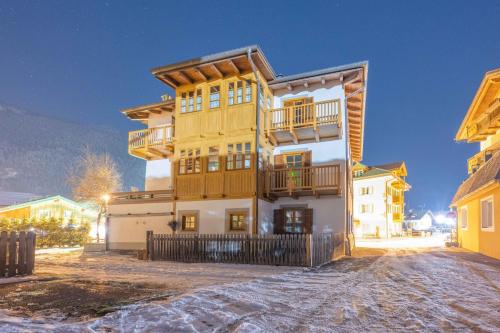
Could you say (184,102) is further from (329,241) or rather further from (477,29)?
(477,29)

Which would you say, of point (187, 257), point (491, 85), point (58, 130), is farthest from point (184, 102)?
point (58, 130)

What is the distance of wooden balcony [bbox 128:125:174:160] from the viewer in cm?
2243

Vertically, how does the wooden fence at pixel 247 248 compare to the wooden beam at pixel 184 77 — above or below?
below

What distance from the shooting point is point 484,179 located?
1661cm

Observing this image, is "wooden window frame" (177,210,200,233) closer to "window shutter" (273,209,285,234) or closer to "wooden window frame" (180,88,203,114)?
"window shutter" (273,209,285,234)

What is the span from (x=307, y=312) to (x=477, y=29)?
9341 inches

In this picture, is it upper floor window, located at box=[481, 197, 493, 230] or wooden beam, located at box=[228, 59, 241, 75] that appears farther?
wooden beam, located at box=[228, 59, 241, 75]

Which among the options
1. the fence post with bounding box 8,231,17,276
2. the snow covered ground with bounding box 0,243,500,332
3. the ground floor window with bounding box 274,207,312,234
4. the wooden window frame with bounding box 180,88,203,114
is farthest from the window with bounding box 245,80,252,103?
the fence post with bounding box 8,231,17,276

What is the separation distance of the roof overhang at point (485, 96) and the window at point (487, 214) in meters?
4.97

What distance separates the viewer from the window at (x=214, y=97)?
2000 cm

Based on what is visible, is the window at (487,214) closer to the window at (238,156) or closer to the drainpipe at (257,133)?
the drainpipe at (257,133)

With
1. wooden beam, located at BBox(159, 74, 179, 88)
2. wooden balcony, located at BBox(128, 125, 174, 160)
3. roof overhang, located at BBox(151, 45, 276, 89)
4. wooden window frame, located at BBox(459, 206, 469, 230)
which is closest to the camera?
roof overhang, located at BBox(151, 45, 276, 89)

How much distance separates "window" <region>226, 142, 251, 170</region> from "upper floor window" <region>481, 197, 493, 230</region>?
10.9 m

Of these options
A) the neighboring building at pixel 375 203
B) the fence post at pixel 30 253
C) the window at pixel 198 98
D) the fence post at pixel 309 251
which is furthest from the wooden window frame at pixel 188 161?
the neighboring building at pixel 375 203
